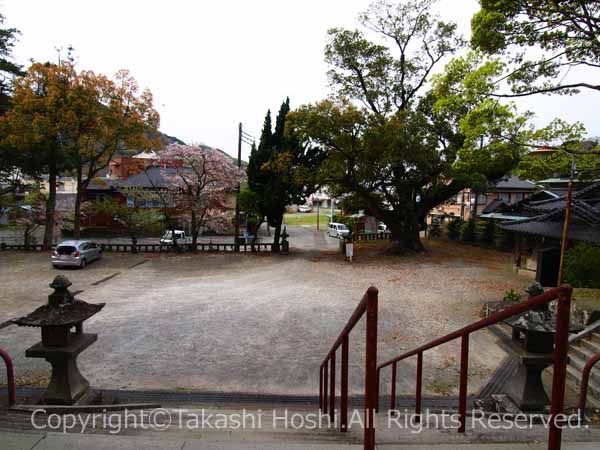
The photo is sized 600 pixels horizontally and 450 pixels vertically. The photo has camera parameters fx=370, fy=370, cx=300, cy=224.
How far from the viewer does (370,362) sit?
86.0 inches

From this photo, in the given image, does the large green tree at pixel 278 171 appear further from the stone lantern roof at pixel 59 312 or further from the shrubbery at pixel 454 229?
the stone lantern roof at pixel 59 312

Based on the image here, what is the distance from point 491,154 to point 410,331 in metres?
7.30

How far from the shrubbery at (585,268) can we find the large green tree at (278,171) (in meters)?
13.0

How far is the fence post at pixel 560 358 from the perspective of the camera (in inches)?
68.6

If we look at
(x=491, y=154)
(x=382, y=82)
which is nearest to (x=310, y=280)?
(x=491, y=154)

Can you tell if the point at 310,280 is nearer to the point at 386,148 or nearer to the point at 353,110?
the point at 386,148

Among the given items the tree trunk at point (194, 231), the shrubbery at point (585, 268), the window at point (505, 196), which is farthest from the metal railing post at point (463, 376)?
the window at point (505, 196)

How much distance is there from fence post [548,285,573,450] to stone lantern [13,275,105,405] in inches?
231

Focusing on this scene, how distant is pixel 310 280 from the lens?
16.9 meters

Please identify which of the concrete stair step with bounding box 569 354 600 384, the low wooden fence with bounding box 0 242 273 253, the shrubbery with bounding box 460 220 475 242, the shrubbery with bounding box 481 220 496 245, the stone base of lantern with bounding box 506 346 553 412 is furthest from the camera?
the shrubbery with bounding box 460 220 475 242

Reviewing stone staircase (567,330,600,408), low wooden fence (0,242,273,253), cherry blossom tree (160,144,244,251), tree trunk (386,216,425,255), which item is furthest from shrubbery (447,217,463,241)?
stone staircase (567,330,600,408)

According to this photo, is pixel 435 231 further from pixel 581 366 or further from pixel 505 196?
pixel 581 366

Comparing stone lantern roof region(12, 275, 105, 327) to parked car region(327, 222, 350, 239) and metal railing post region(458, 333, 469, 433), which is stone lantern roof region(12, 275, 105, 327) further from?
parked car region(327, 222, 350, 239)

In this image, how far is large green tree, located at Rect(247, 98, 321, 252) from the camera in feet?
73.5
